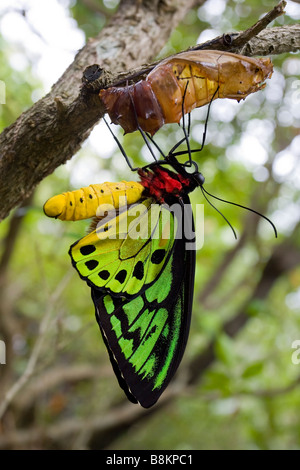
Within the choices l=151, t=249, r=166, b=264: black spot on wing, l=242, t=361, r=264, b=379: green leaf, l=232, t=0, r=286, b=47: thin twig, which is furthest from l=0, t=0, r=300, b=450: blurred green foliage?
l=232, t=0, r=286, b=47: thin twig

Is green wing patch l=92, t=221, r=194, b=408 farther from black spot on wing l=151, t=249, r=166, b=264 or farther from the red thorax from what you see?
the red thorax

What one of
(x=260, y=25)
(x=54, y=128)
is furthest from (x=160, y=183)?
(x=260, y=25)

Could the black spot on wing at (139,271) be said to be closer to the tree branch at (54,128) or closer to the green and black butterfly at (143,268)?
the green and black butterfly at (143,268)

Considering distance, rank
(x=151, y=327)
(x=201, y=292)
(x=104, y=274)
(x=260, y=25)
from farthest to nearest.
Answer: (x=201, y=292), (x=151, y=327), (x=104, y=274), (x=260, y=25)

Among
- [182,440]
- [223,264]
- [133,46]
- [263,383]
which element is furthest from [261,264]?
[133,46]

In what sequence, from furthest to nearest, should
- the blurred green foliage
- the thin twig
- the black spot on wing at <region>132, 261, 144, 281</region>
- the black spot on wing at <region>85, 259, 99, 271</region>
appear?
1. the blurred green foliage
2. the black spot on wing at <region>132, 261, 144, 281</region>
3. the black spot on wing at <region>85, 259, 99, 271</region>
4. the thin twig

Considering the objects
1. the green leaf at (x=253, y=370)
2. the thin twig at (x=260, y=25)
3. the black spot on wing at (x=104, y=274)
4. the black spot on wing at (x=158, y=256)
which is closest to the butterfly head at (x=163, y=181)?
the black spot on wing at (x=158, y=256)

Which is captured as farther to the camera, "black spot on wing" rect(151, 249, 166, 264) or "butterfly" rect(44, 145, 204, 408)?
"black spot on wing" rect(151, 249, 166, 264)

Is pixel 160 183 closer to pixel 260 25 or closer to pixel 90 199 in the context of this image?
pixel 90 199
